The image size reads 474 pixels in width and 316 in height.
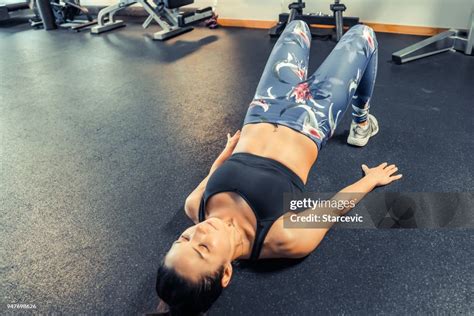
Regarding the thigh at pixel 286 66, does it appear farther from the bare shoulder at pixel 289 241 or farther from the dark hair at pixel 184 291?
the dark hair at pixel 184 291

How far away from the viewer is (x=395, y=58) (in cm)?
315

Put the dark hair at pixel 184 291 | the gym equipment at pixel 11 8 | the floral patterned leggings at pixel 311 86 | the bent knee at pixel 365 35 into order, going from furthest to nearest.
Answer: the gym equipment at pixel 11 8 < the bent knee at pixel 365 35 < the floral patterned leggings at pixel 311 86 < the dark hair at pixel 184 291

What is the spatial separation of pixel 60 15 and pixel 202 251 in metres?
5.02

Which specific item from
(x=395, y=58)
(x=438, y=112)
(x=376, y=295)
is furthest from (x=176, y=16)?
(x=376, y=295)

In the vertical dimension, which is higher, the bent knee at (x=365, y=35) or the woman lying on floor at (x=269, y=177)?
the bent knee at (x=365, y=35)

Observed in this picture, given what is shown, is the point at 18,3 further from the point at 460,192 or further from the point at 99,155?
the point at 460,192

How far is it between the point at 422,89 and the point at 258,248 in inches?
79.1

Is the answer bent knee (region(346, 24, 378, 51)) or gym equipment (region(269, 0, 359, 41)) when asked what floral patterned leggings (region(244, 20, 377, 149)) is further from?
gym equipment (region(269, 0, 359, 41))

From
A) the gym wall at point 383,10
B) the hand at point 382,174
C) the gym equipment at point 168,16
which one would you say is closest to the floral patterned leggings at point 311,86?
the hand at point 382,174

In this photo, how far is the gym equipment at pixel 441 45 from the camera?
3.14m

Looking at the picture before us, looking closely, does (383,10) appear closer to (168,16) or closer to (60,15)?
(168,16)

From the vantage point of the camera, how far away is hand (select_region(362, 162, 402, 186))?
167 centimetres

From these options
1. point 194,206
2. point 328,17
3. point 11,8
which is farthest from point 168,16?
point 194,206

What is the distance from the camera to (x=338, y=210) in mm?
1418
